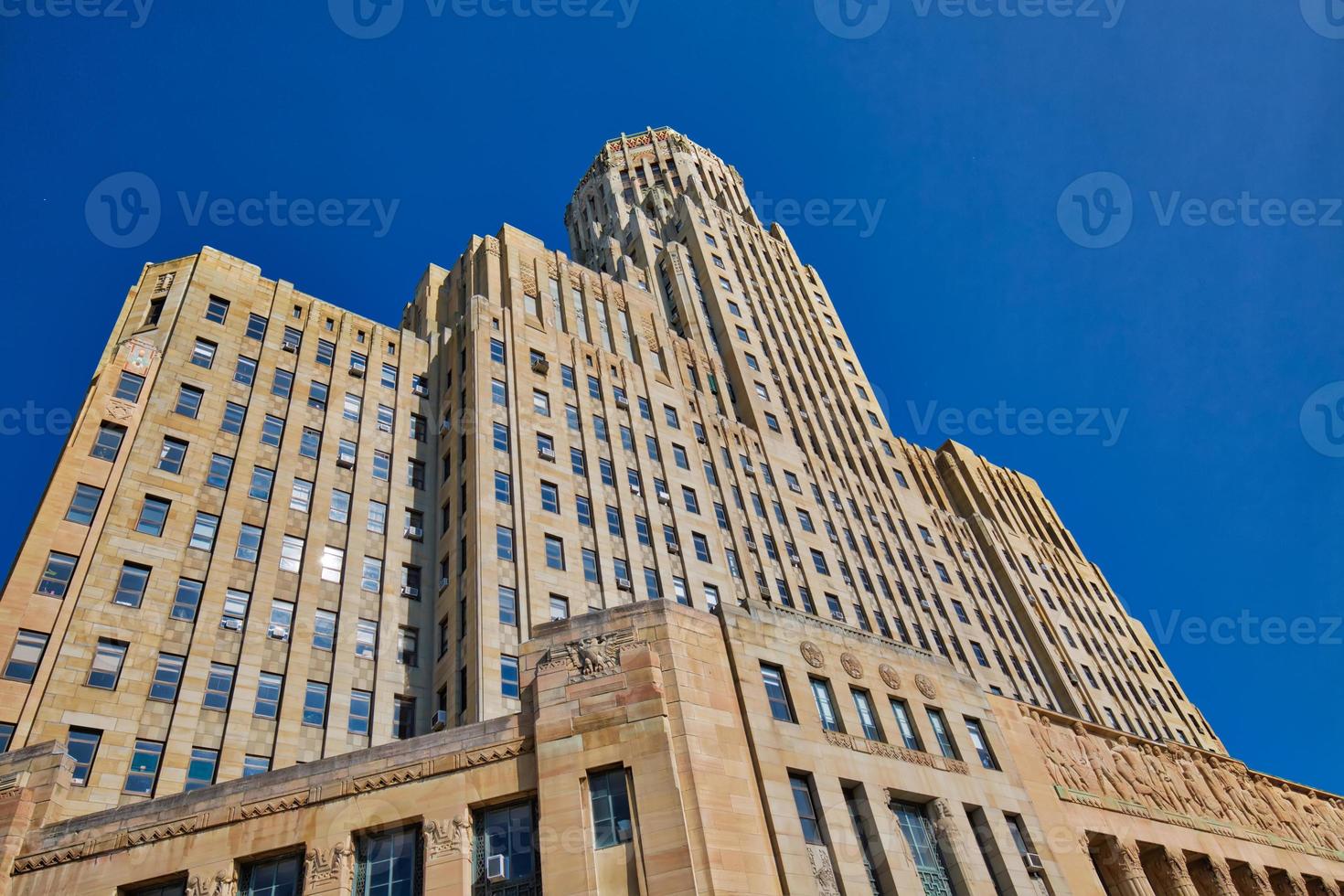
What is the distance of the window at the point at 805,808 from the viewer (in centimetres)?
2709

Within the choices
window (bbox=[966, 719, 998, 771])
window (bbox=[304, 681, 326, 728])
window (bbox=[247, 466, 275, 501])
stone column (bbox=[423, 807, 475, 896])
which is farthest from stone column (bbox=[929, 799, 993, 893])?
window (bbox=[247, 466, 275, 501])

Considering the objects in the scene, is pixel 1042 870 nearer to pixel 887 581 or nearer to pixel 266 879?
pixel 266 879

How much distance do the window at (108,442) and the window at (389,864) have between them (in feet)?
77.0

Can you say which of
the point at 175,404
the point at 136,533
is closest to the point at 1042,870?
the point at 136,533

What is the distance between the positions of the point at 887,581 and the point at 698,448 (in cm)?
1609

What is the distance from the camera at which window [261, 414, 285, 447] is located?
4650 cm

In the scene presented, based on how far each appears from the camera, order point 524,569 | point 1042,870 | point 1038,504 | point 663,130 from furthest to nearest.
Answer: point 663,130 < point 1038,504 < point 524,569 < point 1042,870

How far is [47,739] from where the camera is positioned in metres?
32.2

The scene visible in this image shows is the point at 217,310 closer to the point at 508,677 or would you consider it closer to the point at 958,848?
the point at 508,677

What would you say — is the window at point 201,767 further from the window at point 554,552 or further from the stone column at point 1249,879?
the stone column at point 1249,879

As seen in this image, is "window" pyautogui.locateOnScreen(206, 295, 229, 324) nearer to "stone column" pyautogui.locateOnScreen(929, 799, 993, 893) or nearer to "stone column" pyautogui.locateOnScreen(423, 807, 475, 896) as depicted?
"stone column" pyautogui.locateOnScreen(423, 807, 475, 896)

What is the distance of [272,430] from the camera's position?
47094 millimetres

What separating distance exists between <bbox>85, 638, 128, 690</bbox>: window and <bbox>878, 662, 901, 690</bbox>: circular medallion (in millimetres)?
26903

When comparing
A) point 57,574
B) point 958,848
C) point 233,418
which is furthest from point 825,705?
point 233,418
